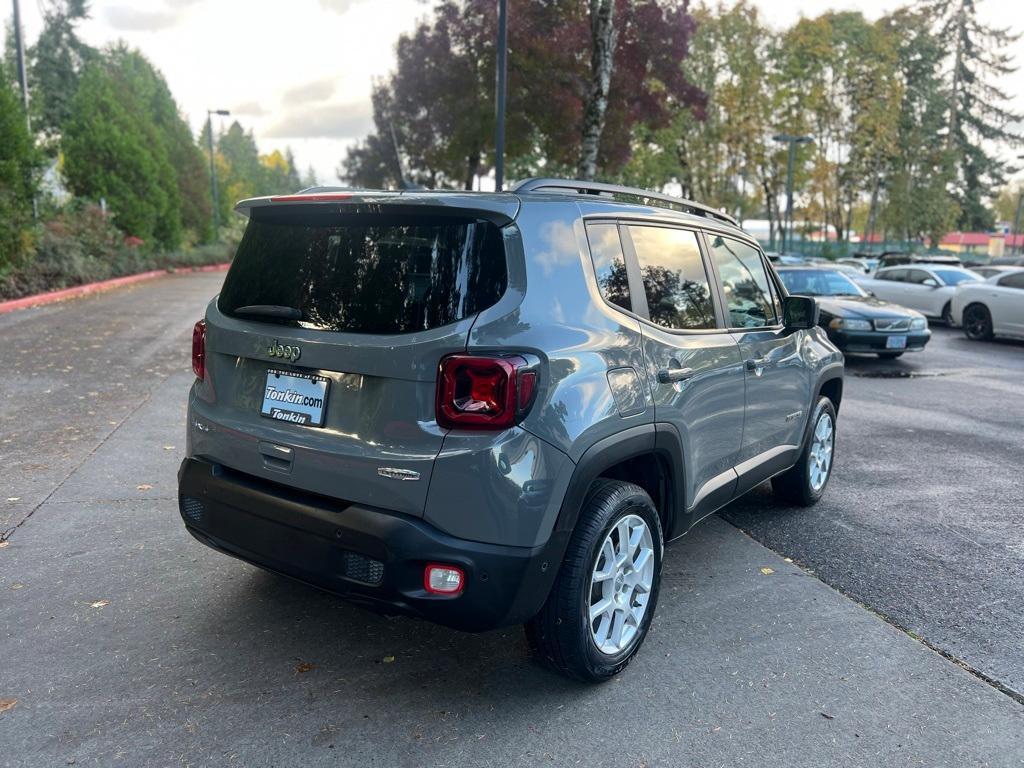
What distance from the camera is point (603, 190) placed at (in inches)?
144

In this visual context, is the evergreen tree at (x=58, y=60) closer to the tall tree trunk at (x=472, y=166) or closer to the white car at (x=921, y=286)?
the tall tree trunk at (x=472, y=166)

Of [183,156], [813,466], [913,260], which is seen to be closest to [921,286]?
[913,260]

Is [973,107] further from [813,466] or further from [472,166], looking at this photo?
[813,466]

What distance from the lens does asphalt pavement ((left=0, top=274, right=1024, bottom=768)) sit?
2863 millimetres

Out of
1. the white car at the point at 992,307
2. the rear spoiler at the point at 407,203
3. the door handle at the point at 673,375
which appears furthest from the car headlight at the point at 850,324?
the rear spoiler at the point at 407,203

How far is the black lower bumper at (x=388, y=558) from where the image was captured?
9.20 ft

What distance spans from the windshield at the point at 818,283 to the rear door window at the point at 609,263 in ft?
36.4

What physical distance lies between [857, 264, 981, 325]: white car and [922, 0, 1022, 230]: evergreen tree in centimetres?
4392

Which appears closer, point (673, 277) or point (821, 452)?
point (673, 277)

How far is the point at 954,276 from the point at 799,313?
56.5ft

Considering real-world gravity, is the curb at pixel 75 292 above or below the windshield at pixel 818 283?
below

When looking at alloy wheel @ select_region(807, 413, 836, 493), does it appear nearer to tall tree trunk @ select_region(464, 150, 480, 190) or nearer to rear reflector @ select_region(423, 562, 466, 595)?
rear reflector @ select_region(423, 562, 466, 595)

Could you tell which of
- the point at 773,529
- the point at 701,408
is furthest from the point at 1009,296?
the point at 701,408

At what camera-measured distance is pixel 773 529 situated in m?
5.20
